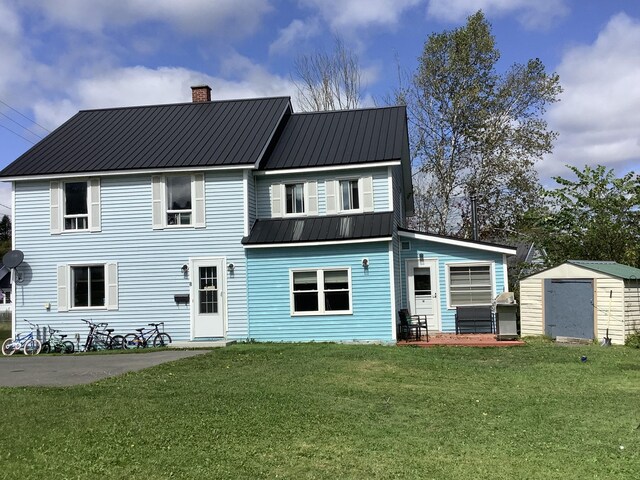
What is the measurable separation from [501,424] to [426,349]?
7.22 m

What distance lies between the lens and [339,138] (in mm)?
18578

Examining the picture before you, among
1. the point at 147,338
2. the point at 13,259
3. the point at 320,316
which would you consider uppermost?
the point at 13,259

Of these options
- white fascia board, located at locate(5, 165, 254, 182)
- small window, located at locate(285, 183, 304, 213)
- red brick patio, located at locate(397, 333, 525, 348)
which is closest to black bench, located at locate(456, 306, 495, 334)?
red brick patio, located at locate(397, 333, 525, 348)

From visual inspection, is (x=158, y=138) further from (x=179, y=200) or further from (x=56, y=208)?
(x=56, y=208)

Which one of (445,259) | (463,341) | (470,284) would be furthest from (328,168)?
(463,341)

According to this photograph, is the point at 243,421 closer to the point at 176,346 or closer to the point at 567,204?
the point at 176,346

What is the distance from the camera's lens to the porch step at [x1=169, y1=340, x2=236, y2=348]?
16.0m

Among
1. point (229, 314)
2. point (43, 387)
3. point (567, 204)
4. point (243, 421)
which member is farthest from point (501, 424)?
point (567, 204)

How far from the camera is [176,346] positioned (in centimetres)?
1631

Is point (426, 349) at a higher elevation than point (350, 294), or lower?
lower

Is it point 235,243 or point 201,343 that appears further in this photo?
point 235,243

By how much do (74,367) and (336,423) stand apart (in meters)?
7.58

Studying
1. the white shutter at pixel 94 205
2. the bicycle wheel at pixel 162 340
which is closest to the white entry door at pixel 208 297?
the bicycle wheel at pixel 162 340

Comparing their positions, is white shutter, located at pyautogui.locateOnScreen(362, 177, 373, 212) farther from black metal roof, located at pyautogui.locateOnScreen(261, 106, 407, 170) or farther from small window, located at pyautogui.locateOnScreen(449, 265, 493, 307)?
small window, located at pyautogui.locateOnScreen(449, 265, 493, 307)
